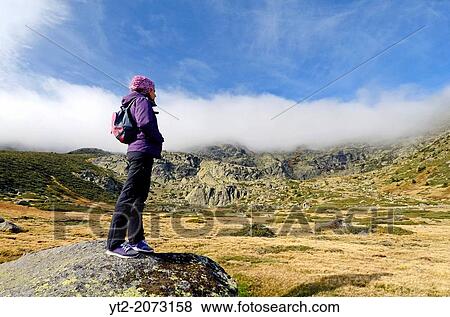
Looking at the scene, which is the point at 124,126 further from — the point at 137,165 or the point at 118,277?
the point at 118,277

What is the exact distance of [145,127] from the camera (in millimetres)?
11844

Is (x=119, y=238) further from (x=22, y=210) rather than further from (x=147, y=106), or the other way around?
(x=22, y=210)

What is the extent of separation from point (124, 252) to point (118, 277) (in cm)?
A: 95

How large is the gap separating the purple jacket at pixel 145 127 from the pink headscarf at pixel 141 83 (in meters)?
0.28

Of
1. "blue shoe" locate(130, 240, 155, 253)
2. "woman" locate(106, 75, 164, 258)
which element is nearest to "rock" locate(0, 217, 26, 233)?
"blue shoe" locate(130, 240, 155, 253)

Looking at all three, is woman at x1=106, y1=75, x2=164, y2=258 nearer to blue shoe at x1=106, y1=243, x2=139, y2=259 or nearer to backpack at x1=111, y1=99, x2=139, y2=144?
blue shoe at x1=106, y1=243, x2=139, y2=259

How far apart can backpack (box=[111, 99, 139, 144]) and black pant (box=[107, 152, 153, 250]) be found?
1.72 feet

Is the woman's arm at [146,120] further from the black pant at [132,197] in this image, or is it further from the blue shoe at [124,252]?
the blue shoe at [124,252]

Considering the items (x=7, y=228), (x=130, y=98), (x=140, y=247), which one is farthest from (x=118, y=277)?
(x=7, y=228)

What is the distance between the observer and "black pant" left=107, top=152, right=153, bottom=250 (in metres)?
12.2

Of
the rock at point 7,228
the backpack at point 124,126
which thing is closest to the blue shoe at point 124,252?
the backpack at point 124,126
